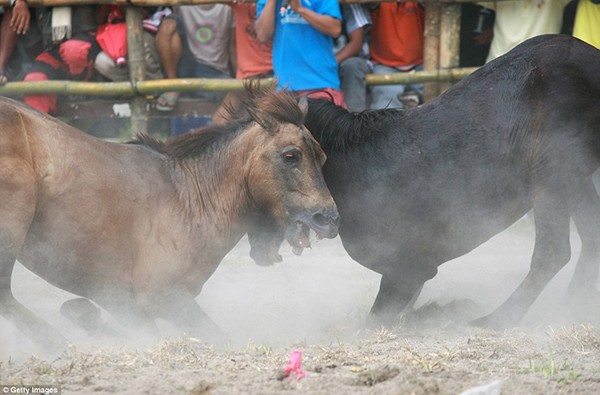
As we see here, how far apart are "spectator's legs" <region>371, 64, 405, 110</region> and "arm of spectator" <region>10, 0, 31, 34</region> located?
3.24 meters

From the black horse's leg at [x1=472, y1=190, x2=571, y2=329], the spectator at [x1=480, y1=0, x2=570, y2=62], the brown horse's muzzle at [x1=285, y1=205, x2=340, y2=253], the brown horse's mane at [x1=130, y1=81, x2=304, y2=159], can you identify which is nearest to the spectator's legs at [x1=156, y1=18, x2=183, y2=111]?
the spectator at [x1=480, y1=0, x2=570, y2=62]

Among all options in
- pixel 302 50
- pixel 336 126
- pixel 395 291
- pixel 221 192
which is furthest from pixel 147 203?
pixel 302 50

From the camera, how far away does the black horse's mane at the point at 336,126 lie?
19.3 ft

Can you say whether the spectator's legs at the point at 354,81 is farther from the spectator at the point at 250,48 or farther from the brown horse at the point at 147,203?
the brown horse at the point at 147,203

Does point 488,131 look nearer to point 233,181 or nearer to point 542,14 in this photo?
point 233,181

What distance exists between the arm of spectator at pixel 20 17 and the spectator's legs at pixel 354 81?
294 cm

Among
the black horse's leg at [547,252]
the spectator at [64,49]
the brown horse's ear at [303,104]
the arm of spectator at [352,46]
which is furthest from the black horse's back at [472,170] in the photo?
the spectator at [64,49]

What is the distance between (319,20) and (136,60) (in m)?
1.90

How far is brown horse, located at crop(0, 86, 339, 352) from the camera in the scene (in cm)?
490

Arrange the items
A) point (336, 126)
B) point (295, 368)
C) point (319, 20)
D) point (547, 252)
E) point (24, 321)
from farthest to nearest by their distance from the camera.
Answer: point (319, 20) → point (336, 126) → point (547, 252) → point (24, 321) → point (295, 368)

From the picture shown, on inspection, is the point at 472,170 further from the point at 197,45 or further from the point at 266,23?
the point at 197,45

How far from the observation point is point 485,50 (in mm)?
9172

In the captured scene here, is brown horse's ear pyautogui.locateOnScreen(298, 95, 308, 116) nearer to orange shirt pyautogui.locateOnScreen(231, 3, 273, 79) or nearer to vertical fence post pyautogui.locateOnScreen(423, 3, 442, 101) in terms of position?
orange shirt pyautogui.locateOnScreen(231, 3, 273, 79)

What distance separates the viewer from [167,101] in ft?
29.5
